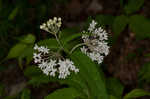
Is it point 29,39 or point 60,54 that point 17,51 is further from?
point 60,54

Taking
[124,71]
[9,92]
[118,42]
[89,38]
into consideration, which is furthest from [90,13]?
[89,38]

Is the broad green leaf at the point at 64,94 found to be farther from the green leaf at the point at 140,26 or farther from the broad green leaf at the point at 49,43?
the green leaf at the point at 140,26

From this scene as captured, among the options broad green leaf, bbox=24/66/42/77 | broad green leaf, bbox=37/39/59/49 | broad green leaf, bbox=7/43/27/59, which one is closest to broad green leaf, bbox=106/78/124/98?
broad green leaf, bbox=24/66/42/77

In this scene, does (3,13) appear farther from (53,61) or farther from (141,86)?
(141,86)

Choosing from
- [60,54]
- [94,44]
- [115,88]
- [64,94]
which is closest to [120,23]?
[115,88]

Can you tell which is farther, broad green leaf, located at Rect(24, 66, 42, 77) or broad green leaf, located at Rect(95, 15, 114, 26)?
broad green leaf, located at Rect(95, 15, 114, 26)

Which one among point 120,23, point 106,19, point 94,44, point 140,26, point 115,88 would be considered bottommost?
point 115,88

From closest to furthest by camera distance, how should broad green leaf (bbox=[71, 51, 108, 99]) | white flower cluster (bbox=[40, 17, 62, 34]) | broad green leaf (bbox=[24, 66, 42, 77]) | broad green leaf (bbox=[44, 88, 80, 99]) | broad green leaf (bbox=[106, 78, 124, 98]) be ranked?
broad green leaf (bbox=[71, 51, 108, 99]) → white flower cluster (bbox=[40, 17, 62, 34]) → broad green leaf (bbox=[44, 88, 80, 99]) → broad green leaf (bbox=[24, 66, 42, 77]) → broad green leaf (bbox=[106, 78, 124, 98])

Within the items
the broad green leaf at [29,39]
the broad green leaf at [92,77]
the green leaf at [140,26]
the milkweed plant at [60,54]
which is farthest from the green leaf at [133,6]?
the broad green leaf at [92,77]

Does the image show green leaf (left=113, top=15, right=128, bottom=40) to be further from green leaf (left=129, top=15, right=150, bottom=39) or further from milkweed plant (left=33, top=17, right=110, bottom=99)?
milkweed plant (left=33, top=17, right=110, bottom=99)
